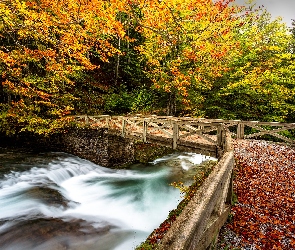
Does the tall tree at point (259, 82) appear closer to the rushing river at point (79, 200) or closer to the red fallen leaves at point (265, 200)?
the rushing river at point (79, 200)

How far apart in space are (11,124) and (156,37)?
41.6 ft

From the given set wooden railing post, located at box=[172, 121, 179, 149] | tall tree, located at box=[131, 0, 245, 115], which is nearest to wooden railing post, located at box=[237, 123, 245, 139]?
wooden railing post, located at box=[172, 121, 179, 149]

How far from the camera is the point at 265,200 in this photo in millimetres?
5766

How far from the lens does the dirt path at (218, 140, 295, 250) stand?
4.24 meters

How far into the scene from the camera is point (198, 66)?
18.7 metres

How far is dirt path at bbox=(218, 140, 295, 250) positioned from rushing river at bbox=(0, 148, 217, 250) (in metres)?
3.51

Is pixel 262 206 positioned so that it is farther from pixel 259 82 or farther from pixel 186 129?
pixel 259 82

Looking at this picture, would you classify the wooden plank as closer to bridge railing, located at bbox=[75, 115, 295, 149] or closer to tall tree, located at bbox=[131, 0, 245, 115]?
bridge railing, located at bbox=[75, 115, 295, 149]

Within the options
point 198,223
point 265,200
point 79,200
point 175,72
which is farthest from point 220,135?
point 175,72

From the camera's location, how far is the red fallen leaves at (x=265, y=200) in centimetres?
438

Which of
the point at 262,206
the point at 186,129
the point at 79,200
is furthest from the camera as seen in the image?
the point at 186,129

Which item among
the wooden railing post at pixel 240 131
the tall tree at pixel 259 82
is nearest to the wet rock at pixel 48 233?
the wooden railing post at pixel 240 131

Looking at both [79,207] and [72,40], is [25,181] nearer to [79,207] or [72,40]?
[79,207]

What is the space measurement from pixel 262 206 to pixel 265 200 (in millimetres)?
345
